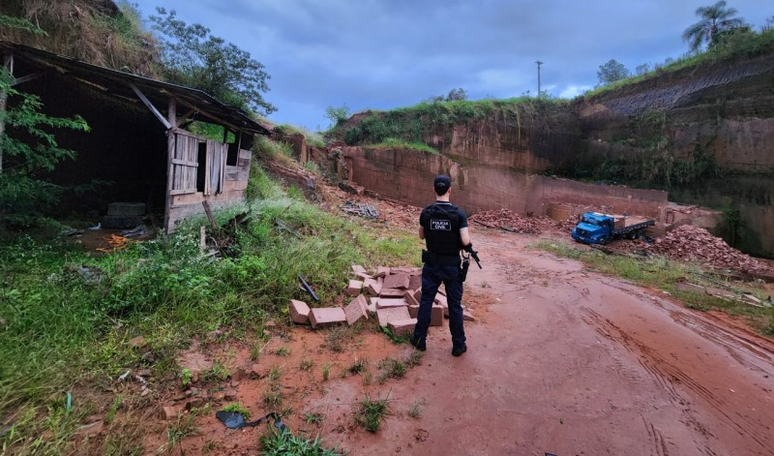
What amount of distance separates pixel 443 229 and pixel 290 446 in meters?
2.32

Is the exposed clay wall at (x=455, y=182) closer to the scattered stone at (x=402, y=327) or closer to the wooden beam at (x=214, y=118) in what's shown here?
the wooden beam at (x=214, y=118)

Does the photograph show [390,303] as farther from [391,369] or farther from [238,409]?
[238,409]

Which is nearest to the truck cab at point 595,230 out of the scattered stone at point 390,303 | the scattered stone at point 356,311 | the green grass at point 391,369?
the scattered stone at point 390,303

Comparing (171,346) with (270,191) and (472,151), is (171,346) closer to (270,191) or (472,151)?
(270,191)

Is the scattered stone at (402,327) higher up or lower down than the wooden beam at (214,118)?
lower down

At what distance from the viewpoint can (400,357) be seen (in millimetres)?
3607

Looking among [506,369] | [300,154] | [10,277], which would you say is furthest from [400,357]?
[300,154]

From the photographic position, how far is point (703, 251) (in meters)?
11.4

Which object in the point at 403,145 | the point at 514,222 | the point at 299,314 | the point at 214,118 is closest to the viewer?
the point at 299,314

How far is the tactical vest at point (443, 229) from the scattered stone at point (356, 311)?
3.99ft

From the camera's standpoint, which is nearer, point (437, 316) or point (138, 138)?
point (437, 316)

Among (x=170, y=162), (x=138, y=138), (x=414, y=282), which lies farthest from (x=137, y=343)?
(x=138, y=138)

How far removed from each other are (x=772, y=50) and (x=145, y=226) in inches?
925

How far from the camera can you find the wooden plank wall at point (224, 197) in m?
7.02
